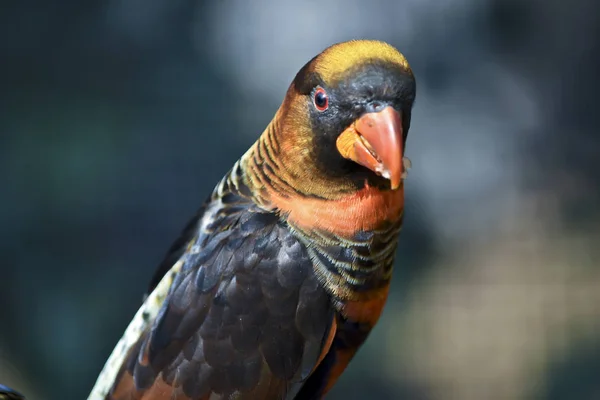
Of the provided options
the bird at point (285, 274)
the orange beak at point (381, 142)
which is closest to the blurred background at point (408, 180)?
the bird at point (285, 274)

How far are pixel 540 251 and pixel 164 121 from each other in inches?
73.6

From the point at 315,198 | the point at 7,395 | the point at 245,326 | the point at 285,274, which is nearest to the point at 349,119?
the point at 315,198

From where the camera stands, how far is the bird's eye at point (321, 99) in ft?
4.00

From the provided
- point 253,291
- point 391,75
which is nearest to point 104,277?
point 253,291

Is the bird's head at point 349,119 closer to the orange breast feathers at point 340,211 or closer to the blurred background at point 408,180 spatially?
the orange breast feathers at point 340,211

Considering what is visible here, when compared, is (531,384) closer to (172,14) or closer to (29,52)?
(172,14)

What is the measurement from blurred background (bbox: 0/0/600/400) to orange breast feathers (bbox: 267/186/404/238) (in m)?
1.67

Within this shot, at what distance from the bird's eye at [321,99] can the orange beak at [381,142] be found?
68mm

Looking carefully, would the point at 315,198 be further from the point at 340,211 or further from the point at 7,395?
the point at 7,395

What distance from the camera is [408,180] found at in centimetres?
307

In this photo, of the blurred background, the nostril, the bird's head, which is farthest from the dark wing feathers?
the blurred background

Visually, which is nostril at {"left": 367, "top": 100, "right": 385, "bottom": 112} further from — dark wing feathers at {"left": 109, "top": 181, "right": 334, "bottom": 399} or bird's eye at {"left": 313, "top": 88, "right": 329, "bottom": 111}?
dark wing feathers at {"left": 109, "top": 181, "right": 334, "bottom": 399}

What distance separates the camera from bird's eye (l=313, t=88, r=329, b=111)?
1219mm

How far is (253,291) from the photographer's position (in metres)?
1.27
